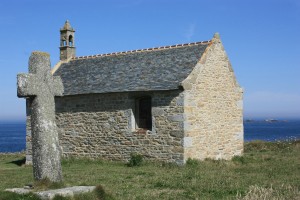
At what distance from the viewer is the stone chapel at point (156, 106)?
16.9m

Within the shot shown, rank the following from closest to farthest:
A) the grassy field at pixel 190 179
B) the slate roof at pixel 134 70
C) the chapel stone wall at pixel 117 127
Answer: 1. the grassy field at pixel 190 179
2. the chapel stone wall at pixel 117 127
3. the slate roof at pixel 134 70

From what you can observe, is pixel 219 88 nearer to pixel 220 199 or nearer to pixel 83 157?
pixel 83 157

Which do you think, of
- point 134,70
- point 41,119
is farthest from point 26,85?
point 134,70

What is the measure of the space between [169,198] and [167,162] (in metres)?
6.91

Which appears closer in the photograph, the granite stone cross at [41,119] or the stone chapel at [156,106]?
the granite stone cross at [41,119]

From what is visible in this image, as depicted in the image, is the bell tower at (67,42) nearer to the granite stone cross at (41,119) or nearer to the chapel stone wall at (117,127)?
the chapel stone wall at (117,127)

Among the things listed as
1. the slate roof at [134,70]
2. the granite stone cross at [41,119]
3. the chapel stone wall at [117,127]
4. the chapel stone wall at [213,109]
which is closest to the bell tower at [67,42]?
the slate roof at [134,70]

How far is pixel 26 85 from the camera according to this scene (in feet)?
29.9

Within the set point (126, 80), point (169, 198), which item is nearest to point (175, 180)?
point (169, 198)

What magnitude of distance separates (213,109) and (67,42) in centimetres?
965

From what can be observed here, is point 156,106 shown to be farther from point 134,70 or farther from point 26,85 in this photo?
point 26,85

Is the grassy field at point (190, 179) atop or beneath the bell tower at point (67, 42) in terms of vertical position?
beneath

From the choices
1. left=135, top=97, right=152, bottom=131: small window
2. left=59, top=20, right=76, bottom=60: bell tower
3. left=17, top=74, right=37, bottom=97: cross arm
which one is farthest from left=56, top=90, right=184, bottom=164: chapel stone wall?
left=17, top=74, right=37, bottom=97: cross arm

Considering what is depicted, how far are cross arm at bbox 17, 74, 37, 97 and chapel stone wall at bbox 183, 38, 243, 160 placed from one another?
8.37m
